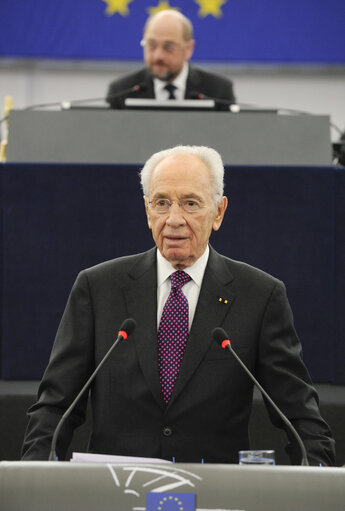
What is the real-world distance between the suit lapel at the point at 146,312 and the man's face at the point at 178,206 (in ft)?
0.29

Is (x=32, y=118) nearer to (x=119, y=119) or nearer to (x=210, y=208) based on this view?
(x=119, y=119)

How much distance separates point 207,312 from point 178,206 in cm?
28

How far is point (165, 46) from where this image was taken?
489cm

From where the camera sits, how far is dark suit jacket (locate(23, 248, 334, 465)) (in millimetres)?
2238

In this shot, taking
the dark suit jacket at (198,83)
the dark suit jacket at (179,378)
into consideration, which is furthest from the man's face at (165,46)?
the dark suit jacket at (179,378)

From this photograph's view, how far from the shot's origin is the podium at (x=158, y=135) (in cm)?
353

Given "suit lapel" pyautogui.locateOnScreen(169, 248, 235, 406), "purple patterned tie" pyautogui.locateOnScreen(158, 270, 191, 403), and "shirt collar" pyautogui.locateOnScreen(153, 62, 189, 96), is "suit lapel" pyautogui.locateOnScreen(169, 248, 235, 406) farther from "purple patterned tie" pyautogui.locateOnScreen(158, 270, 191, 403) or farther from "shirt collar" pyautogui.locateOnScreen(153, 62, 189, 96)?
"shirt collar" pyautogui.locateOnScreen(153, 62, 189, 96)

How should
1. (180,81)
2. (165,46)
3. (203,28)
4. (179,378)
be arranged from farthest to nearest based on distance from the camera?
(203,28)
(180,81)
(165,46)
(179,378)

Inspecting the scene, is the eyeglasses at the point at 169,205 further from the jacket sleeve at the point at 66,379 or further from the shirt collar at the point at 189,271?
the jacket sleeve at the point at 66,379

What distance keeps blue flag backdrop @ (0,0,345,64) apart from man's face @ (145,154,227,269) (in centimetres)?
455

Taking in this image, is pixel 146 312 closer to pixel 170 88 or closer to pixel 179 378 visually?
pixel 179 378

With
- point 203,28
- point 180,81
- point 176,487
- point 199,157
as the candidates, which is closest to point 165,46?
point 180,81

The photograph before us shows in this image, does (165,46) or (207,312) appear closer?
(207,312)

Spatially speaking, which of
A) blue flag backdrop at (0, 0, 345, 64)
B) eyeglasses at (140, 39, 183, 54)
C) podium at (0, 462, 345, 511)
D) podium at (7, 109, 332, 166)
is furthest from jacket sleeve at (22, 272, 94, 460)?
blue flag backdrop at (0, 0, 345, 64)
